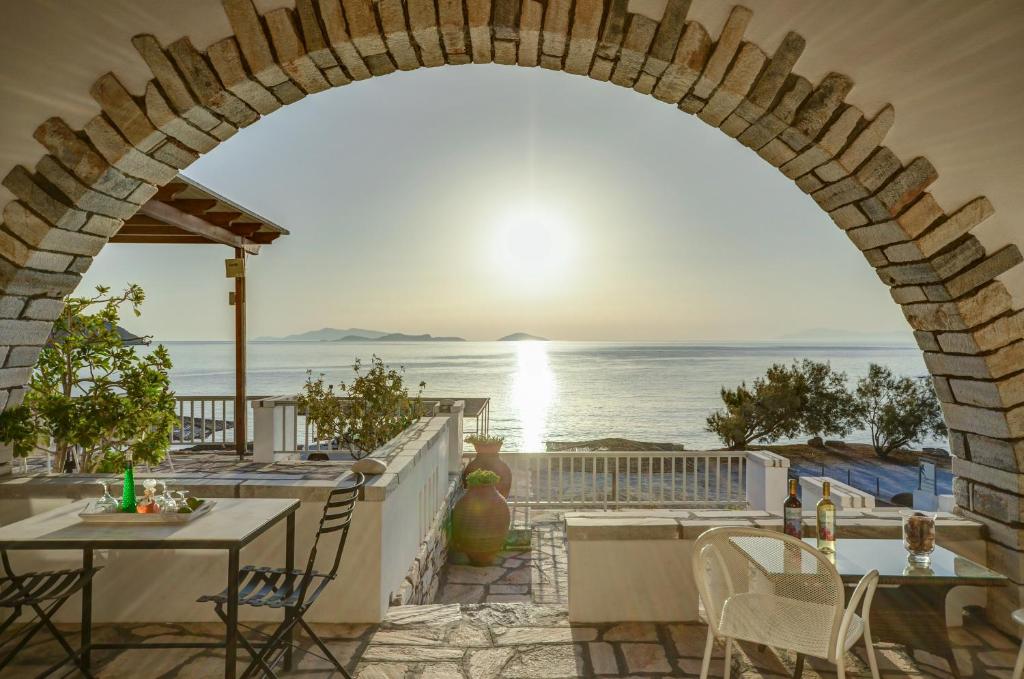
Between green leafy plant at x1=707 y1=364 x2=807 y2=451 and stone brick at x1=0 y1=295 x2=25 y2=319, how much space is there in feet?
43.8

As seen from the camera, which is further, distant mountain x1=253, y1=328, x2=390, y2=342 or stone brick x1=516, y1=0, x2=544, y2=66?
distant mountain x1=253, y1=328, x2=390, y2=342

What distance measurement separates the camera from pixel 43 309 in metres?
2.95

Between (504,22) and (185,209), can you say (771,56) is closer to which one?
(504,22)

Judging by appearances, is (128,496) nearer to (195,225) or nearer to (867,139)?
(867,139)

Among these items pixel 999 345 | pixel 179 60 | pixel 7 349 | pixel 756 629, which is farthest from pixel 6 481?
pixel 999 345

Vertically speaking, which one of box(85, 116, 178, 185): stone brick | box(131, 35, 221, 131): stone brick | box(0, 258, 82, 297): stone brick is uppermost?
box(131, 35, 221, 131): stone brick

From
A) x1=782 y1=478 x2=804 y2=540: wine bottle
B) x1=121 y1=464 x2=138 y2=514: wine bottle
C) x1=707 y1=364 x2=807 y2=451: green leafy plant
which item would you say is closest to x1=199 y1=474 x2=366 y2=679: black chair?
x1=121 y1=464 x2=138 y2=514: wine bottle

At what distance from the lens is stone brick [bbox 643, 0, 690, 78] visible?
7.73ft

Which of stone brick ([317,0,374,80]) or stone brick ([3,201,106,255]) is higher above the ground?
stone brick ([317,0,374,80])

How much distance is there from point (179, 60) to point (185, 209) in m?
3.52

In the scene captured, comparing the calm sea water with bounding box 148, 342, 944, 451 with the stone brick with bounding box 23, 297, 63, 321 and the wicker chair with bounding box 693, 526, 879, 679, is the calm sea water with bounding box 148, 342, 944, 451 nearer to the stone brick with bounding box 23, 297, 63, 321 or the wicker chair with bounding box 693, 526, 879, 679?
the stone brick with bounding box 23, 297, 63, 321

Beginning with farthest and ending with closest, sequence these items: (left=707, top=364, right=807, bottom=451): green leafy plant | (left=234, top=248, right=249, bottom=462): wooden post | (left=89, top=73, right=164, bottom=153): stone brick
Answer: (left=707, top=364, right=807, bottom=451): green leafy plant
(left=234, top=248, right=249, bottom=462): wooden post
(left=89, top=73, right=164, bottom=153): stone brick

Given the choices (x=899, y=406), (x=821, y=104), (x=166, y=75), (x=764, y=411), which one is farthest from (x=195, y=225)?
(x=899, y=406)

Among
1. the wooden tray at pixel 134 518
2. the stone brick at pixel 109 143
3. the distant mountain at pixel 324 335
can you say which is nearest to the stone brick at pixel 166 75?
the stone brick at pixel 109 143
